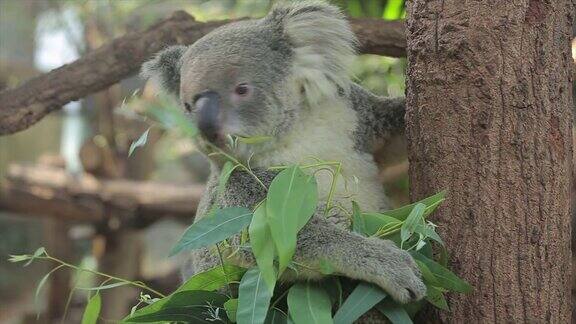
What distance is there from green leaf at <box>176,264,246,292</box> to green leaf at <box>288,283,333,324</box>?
0.22m

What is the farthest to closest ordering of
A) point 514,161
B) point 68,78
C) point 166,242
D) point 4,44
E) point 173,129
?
1. point 166,242
2. point 4,44
3. point 68,78
4. point 514,161
5. point 173,129

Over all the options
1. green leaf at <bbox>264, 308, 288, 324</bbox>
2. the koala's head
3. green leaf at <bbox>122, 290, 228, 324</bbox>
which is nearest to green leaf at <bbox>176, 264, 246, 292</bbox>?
green leaf at <bbox>122, 290, 228, 324</bbox>

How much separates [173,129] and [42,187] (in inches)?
239

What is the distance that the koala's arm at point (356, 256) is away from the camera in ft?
7.45

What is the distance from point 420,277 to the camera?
2.31 m

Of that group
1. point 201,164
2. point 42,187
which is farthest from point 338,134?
point 201,164

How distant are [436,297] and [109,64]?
2339 mm

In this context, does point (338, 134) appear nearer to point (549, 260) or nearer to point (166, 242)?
point (549, 260)

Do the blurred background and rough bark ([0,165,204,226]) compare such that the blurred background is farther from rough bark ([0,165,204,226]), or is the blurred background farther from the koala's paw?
the koala's paw

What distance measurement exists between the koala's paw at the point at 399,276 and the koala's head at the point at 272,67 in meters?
0.71

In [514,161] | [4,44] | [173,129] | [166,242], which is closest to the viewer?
[173,129]

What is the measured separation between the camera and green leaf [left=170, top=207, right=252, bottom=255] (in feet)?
6.78

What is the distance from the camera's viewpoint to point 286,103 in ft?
9.33

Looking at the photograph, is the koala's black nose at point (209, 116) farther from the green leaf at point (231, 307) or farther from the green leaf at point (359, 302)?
the green leaf at point (359, 302)
